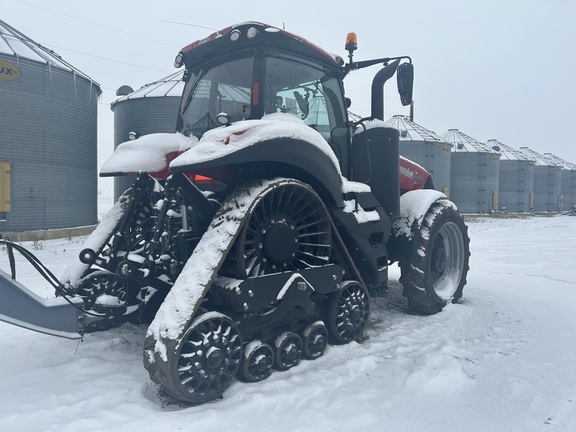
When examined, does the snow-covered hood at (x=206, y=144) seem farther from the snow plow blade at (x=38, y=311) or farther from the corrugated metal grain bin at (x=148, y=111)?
the corrugated metal grain bin at (x=148, y=111)

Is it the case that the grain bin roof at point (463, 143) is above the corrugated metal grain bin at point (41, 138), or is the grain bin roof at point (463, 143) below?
above

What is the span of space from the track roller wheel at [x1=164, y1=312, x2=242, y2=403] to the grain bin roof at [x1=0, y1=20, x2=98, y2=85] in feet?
37.8

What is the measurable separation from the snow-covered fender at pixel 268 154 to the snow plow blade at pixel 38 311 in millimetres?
1325

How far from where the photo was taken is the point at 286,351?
3.47 meters

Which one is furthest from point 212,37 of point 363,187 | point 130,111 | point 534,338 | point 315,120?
point 130,111

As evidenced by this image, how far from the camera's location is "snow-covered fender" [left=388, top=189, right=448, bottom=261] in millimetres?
4984

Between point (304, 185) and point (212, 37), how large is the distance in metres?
1.68

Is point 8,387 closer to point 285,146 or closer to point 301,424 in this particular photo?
point 301,424

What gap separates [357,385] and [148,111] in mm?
14200

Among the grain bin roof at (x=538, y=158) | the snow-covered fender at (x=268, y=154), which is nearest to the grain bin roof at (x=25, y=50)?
the snow-covered fender at (x=268, y=154)

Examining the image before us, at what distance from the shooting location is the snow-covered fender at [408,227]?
4.98 m

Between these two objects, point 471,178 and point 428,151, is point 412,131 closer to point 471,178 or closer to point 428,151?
point 428,151

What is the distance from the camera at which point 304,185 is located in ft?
11.5

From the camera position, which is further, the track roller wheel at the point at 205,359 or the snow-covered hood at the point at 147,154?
the snow-covered hood at the point at 147,154
